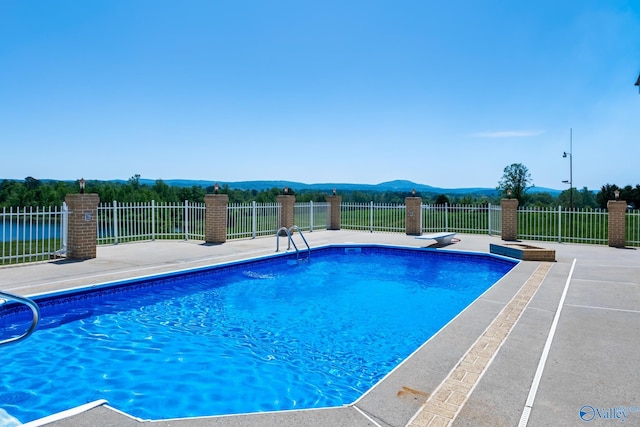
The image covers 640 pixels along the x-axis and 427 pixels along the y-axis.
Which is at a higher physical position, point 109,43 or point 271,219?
point 109,43

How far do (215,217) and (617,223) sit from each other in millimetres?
12850

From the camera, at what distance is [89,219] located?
32.6ft

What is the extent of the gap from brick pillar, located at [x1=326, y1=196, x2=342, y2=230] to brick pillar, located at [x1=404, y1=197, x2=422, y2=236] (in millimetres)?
3069

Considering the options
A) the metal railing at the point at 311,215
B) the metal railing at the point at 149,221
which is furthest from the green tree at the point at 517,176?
the metal railing at the point at 149,221

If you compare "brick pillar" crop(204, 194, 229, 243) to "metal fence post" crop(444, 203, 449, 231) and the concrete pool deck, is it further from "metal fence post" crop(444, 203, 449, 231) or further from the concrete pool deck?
"metal fence post" crop(444, 203, 449, 231)

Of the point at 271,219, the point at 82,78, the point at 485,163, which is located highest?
the point at 82,78

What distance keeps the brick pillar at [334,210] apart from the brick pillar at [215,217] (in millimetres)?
5823

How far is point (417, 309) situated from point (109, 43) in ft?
40.1

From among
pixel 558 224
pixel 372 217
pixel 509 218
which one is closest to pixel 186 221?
pixel 372 217

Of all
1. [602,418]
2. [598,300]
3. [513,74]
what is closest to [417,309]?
[598,300]

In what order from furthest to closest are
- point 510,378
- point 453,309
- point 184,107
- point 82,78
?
point 184,107, point 82,78, point 453,309, point 510,378

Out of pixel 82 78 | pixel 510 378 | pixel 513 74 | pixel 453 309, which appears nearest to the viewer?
pixel 510 378

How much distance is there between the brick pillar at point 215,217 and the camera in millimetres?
13148

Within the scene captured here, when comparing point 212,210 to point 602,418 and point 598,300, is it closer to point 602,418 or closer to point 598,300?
point 598,300
